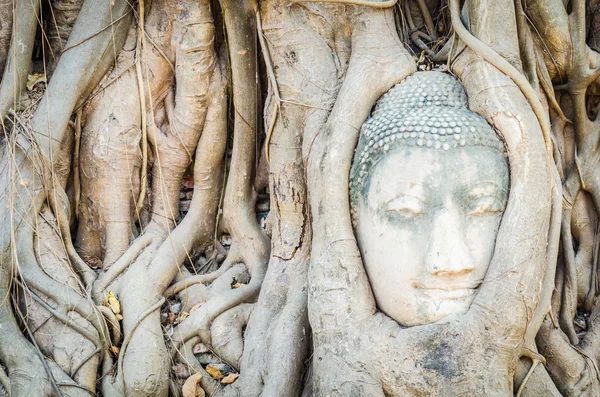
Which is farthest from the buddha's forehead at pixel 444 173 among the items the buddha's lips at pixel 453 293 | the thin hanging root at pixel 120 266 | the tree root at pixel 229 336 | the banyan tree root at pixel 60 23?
the banyan tree root at pixel 60 23

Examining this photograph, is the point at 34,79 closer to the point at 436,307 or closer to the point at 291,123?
the point at 291,123

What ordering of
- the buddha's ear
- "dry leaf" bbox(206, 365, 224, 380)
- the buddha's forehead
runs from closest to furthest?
the buddha's ear
the buddha's forehead
"dry leaf" bbox(206, 365, 224, 380)

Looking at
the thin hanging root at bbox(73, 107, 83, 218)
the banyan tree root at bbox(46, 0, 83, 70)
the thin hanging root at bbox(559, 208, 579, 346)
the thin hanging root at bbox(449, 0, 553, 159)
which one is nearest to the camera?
the thin hanging root at bbox(449, 0, 553, 159)

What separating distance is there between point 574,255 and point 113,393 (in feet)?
6.75

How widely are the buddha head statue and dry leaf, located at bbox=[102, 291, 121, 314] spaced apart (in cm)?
118

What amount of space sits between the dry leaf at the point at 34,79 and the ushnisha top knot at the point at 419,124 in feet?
5.60

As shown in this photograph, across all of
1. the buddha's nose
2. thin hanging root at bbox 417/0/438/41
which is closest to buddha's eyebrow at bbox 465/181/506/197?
the buddha's nose

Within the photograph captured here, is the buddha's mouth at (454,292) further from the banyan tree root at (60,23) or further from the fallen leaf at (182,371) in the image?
the banyan tree root at (60,23)

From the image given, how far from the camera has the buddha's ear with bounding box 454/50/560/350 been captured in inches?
105

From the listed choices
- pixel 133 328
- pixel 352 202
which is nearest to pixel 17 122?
pixel 133 328

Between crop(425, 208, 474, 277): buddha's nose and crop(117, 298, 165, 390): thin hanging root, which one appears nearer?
crop(425, 208, 474, 277): buddha's nose

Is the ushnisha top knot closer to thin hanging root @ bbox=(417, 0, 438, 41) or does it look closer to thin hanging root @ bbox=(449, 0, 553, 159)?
thin hanging root @ bbox=(449, 0, 553, 159)

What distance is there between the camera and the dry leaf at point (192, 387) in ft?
10.7

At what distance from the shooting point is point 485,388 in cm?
262
